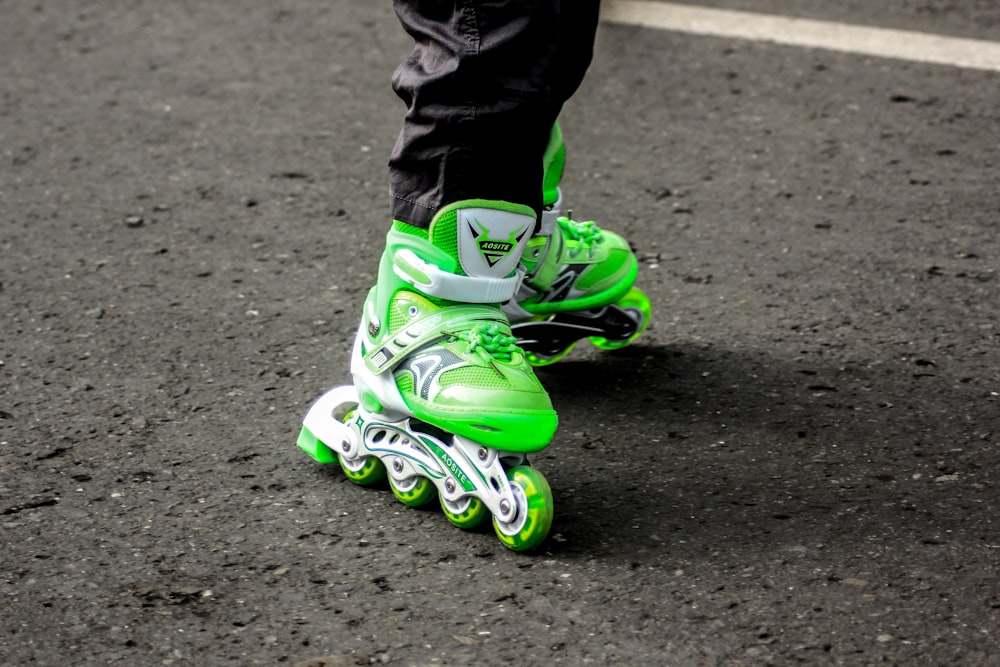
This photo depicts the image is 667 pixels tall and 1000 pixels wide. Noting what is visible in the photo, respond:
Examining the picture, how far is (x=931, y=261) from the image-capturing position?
297 cm

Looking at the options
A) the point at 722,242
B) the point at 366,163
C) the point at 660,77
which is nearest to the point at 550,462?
the point at 722,242

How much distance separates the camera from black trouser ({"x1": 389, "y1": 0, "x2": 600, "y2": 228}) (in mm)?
1837

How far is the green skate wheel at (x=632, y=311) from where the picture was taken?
2.53 meters

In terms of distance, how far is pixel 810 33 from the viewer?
4.50 m

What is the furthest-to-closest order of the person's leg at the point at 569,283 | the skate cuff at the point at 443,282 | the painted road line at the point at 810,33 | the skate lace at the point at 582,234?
the painted road line at the point at 810,33
the skate lace at the point at 582,234
the person's leg at the point at 569,283
the skate cuff at the point at 443,282

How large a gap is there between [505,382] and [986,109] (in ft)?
8.62

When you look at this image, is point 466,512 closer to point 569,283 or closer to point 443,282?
point 443,282

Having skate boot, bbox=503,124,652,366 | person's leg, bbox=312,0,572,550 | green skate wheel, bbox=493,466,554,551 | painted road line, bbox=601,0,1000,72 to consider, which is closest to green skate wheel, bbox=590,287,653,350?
skate boot, bbox=503,124,652,366

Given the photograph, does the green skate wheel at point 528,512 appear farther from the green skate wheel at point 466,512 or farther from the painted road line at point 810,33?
the painted road line at point 810,33

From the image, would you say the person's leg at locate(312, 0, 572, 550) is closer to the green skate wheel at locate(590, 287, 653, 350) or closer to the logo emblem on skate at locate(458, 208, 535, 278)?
the logo emblem on skate at locate(458, 208, 535, 278)

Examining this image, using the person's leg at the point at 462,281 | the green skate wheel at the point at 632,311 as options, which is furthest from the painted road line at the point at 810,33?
the person's leg at the point at 462,281

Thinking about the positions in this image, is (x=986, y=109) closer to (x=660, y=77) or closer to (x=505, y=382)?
(x=660, y=77)

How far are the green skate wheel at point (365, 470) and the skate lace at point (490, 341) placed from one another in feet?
0.88

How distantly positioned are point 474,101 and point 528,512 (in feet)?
2.09
